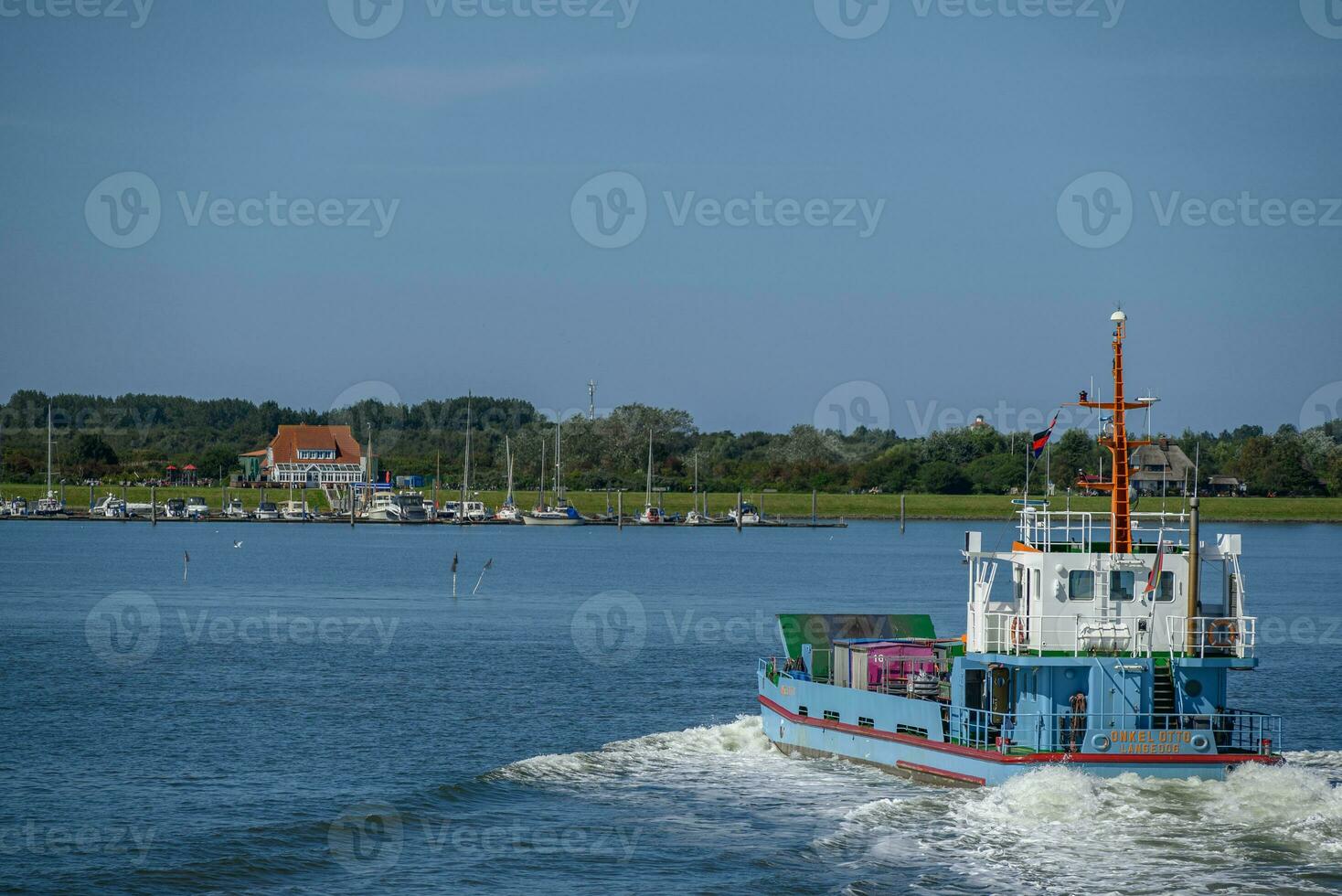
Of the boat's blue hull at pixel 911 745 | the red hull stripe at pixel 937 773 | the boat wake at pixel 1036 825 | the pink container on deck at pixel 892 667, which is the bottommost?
the boat wake at pixel 1036 825

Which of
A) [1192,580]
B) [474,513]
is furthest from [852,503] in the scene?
[1192,580]

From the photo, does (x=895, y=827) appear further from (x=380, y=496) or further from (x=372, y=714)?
(x=380, y=496)

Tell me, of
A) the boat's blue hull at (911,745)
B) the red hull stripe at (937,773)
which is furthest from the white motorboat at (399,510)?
the red hull stripe at (937,773)

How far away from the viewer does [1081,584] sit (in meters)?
32.0

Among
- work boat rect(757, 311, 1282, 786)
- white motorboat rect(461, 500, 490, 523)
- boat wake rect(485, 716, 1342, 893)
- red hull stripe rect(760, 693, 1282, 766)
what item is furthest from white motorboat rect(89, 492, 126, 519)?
red hull stripe rect(760, 693, 1282, 766)

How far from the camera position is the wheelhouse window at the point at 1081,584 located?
1258 inches

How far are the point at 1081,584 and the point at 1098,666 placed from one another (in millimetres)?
1942

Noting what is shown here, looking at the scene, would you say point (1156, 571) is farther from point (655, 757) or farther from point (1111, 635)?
point (655, 757)

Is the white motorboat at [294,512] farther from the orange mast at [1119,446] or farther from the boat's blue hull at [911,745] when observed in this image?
the orange mast at [1119,446]

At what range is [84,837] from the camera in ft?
95.3

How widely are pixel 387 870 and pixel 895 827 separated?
1020 cm

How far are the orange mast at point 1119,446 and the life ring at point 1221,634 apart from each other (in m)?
2.35

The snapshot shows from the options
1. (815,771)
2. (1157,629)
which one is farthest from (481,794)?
(1157,629)

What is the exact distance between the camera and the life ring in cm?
3102
